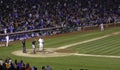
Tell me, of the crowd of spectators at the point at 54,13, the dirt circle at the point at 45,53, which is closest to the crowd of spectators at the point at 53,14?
the crowd of spectators at the point at 54,13

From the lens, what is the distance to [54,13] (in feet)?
183

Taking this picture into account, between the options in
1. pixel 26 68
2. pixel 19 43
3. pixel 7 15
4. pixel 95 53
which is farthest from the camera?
pixel 7 15

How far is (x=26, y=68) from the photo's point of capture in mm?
20594

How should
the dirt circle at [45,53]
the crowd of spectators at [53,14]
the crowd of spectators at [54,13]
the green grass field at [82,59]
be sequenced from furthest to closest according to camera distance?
the crowd of spectators at [54,13] < the crowd of spectators at [53,14] < the dirt circle at [45,53] < the green grass field at [82,59]

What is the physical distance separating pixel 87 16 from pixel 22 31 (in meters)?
18.7

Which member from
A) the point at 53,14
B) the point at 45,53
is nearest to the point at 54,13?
the point at 53,14

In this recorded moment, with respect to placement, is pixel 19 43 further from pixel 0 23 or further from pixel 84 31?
pixel 84 31

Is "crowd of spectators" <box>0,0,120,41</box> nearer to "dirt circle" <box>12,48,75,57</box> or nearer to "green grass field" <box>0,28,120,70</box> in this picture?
"dirt circle" <box>12,48,75,57</box>

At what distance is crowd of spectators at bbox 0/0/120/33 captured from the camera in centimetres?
4825

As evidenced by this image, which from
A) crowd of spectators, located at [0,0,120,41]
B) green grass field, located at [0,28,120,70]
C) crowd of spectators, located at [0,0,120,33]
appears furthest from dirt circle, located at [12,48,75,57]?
crowd of spectators, located at [0,0,120,33]

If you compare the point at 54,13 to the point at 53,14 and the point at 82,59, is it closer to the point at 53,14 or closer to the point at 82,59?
the point at 53,14

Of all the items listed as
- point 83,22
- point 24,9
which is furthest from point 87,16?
point 24,9

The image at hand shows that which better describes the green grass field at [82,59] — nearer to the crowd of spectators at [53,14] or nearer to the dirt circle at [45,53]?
the dirt circle at [45,53]

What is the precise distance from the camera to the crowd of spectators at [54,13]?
1900 inches
